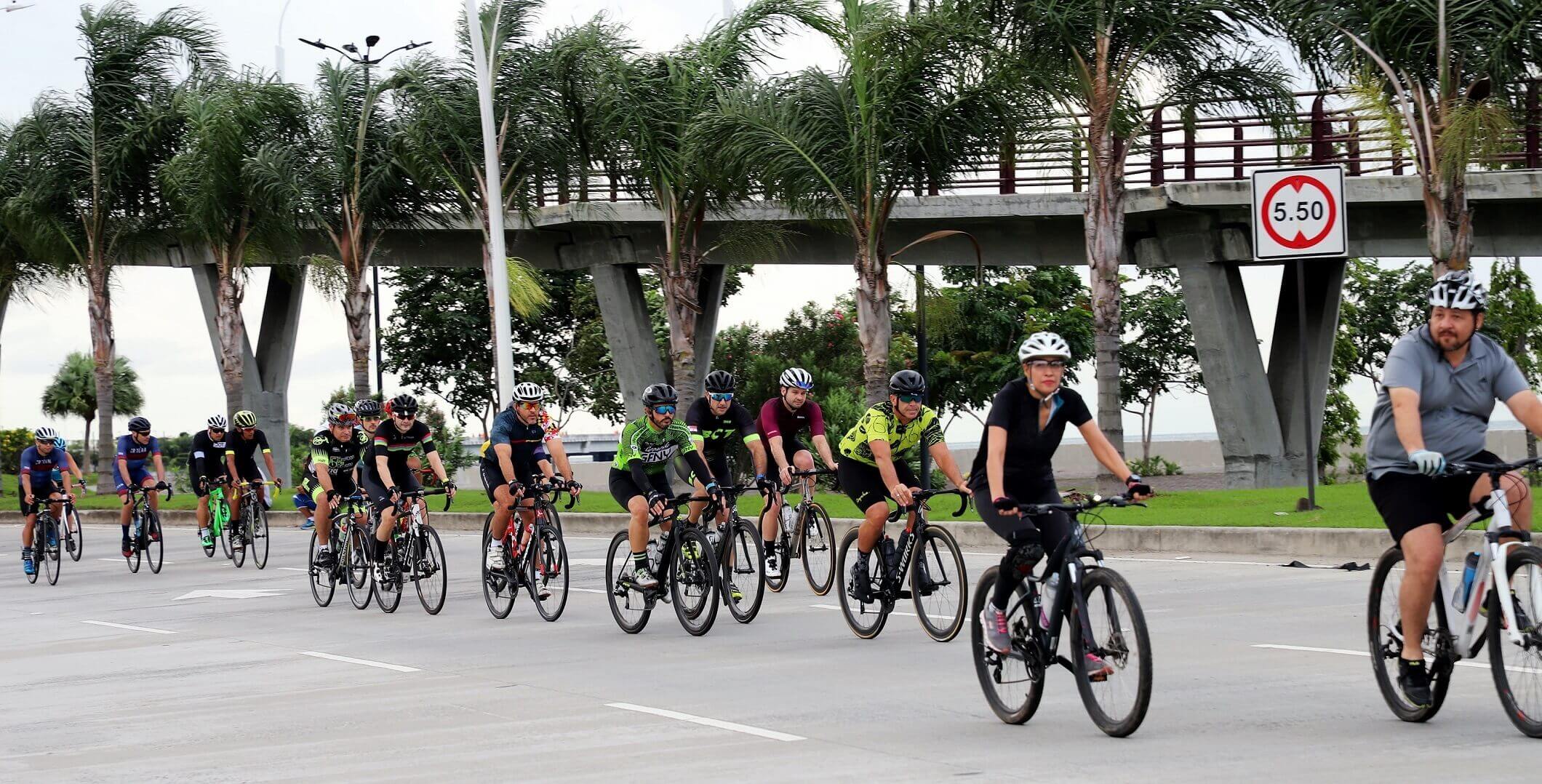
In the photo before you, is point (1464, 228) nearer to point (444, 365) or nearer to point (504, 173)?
point (504, 173)

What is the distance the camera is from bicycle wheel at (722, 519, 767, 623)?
13242 millimetres

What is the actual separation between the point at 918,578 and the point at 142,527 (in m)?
14.8

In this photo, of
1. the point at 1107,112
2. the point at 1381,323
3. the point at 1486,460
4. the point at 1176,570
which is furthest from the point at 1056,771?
the point at 1381,323

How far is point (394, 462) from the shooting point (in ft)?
54.0

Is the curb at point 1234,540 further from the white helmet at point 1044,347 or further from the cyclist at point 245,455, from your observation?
the cyclist at point 245,455

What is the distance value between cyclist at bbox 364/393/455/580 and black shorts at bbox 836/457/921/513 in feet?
14.2

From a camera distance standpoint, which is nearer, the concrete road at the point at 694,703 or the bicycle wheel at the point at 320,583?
the concrete road at the point at 694,703

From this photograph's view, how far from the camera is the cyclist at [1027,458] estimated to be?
8562 mm

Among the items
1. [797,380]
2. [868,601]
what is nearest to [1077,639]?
[868,601]

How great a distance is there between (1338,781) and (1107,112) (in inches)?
706

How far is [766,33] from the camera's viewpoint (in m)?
29.6

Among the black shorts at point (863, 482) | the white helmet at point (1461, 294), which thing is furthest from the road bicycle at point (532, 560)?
the white helmet at point (1461, 294)

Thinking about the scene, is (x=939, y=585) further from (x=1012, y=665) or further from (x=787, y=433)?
(x=787, y=433)

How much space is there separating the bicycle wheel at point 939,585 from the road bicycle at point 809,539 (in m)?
2.98
